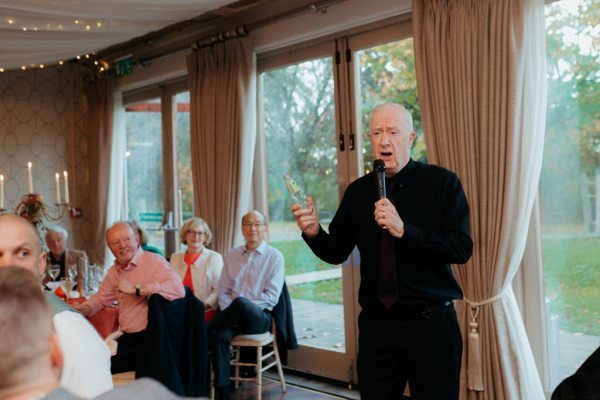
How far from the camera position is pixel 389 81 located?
468 cm

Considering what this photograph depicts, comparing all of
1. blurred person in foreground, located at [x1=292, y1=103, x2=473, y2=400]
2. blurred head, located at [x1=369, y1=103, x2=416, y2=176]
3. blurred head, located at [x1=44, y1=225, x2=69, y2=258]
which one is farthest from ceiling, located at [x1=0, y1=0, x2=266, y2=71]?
blurred person in foreground, located at [x1=292, y1=103, x2=473, y2=400]

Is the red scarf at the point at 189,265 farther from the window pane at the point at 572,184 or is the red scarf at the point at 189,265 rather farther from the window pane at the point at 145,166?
the window pane at the point at 572,184

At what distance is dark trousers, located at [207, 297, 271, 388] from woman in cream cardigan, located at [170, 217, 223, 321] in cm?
60

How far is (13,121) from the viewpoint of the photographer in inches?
282

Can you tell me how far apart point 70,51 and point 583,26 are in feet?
12.6

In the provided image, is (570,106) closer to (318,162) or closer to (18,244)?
(318,162)

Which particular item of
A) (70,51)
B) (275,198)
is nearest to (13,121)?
(70,51)

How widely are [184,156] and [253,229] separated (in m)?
1.91

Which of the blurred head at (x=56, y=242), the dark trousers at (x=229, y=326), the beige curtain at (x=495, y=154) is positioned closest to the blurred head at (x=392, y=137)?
the beige curtain at (x=495, y=154)

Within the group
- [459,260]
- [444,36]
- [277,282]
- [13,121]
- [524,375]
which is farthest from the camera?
[13,121]

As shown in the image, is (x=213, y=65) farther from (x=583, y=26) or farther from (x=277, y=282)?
(x=583, y=26)

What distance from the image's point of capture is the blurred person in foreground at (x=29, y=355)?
112 centimetres

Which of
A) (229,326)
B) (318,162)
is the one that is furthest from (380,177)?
(318,162)

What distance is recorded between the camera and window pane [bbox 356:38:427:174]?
4543 millimetres
